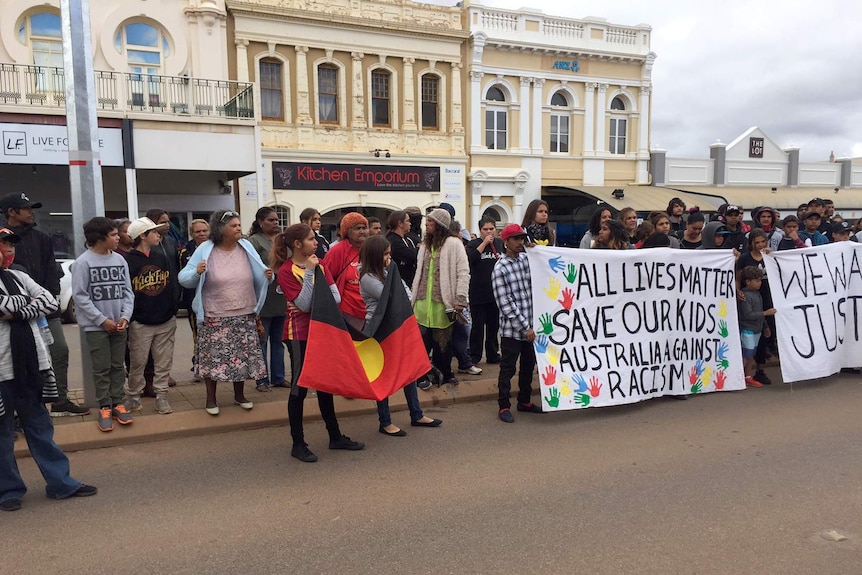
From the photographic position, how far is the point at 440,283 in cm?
652

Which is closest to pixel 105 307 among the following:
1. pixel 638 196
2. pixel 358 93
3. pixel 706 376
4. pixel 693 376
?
pixel 693 376

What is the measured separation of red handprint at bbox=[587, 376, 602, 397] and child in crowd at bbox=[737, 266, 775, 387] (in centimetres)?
226

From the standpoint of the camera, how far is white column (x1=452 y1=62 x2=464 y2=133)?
2184cm

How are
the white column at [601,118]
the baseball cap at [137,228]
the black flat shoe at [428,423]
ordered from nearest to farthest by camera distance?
the baseball cap at [137,228] < the black flat shoe at [428,423] < the white column at [601,118]

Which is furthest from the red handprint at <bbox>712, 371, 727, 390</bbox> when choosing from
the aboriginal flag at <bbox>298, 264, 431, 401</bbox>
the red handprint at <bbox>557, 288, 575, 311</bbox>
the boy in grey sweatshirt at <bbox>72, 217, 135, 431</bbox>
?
the boy in grey sweatshirt at <bbox>72, 217, 135, 431</bbox>

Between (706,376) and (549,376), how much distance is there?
6.60ft

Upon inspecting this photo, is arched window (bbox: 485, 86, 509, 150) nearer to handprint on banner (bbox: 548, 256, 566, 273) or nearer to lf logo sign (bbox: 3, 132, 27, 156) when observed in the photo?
lf logo sign (bbox: 3, 132, 27, 156)

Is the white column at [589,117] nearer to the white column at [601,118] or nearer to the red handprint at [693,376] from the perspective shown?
the white column at [601,118]

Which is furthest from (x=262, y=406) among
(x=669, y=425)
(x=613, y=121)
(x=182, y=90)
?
(x=613, y=121)

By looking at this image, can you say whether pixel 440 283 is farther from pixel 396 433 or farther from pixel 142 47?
pixel 142 47

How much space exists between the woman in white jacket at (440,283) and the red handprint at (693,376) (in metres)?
2.44

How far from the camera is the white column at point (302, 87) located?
19656 mm

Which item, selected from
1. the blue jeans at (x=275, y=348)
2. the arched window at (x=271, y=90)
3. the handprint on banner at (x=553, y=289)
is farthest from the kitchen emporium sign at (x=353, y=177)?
the handprint on banner at (x=553, y=289)

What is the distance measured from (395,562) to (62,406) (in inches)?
151
